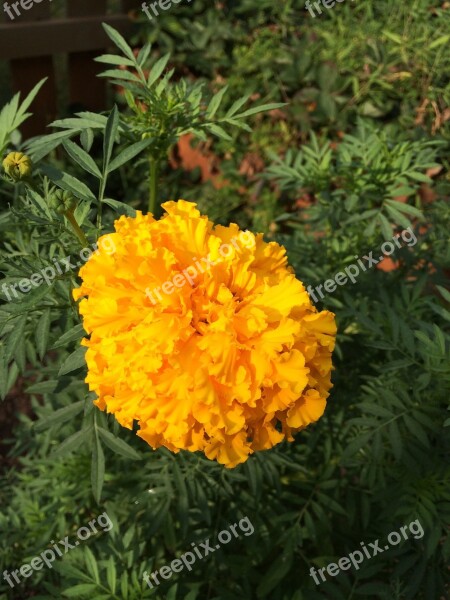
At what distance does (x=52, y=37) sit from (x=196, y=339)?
8.90 ft

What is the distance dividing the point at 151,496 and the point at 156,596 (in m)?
0.25

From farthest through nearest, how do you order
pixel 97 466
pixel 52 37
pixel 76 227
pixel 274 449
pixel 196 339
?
pixel 52 37
pixel 274 449
pixel 97 466
pixel 76 227
pixel 196 339

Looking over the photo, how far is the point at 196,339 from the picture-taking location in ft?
3.56

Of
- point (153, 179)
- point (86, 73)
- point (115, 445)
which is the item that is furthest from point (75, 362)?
point (86, 73)

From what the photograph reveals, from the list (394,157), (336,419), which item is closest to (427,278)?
(394,157)

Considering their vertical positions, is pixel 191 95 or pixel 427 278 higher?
pixel 191 95

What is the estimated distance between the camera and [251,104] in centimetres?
336

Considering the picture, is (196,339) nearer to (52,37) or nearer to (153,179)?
(153,179)

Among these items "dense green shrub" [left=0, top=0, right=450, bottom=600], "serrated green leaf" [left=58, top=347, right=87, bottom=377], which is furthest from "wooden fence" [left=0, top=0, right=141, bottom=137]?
"serrated green leaf" [left=58, top=347, right=87, bottom=377]

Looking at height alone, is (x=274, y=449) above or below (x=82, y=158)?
below

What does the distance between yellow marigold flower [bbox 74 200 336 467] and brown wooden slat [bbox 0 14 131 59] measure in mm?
2488

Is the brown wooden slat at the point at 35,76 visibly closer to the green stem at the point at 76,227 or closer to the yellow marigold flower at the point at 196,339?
the green stem at the point at 76,227

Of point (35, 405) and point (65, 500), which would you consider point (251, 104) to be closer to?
point (35, 405)

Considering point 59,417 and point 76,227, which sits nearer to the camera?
point 76,227
